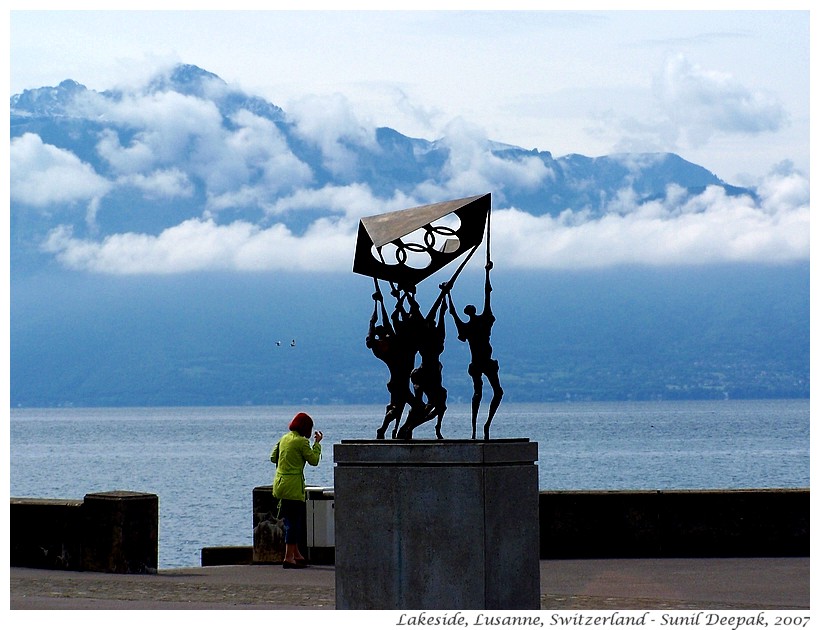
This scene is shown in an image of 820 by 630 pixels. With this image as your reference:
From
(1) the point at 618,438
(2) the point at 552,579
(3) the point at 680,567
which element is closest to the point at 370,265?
(2) the point at 552,579

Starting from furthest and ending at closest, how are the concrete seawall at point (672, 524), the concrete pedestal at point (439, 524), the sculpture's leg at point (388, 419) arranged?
the concrete seawall at point (672, 524) → the sculpture's leg at point (388, 419) → the concrete pedestal at point (439, 524)

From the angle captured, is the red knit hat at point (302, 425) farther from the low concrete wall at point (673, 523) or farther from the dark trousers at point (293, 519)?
the low concrete wall at point (673, 523)

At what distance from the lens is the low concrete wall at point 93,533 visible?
17219 millimetres

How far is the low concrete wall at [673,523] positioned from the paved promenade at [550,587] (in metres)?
0.34

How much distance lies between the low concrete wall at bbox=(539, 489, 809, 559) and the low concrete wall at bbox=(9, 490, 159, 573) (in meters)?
4.40

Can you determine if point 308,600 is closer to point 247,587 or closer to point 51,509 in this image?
point 247,587

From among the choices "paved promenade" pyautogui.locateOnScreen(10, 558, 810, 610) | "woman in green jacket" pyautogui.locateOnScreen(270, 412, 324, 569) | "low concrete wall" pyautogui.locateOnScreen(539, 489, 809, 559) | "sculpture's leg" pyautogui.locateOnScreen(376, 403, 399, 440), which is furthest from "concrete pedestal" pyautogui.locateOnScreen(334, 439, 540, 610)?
"low concrete wall" pyautogui.locateOnScreen(539, 489, 809, 559)

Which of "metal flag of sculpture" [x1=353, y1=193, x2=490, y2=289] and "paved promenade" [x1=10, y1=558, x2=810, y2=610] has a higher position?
"metal flag of sculpture" [x1=353, y1=193, x2=490, y2=289]

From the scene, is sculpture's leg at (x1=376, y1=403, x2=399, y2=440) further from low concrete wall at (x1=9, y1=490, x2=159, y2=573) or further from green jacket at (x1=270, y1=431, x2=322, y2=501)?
low concrete wall at (x1=9, y1=490, x2=159, y2=573)

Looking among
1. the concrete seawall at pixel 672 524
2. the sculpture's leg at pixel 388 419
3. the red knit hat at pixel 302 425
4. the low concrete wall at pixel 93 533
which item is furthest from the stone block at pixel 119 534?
the sculpture's leg at pixel 388 419

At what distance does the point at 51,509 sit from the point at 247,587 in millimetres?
2784

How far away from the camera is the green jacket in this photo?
17250mm

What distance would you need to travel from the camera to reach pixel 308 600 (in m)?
14.8

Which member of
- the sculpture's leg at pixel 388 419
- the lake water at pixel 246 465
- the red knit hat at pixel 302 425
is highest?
the sculpture's leg at pixel 388 419
